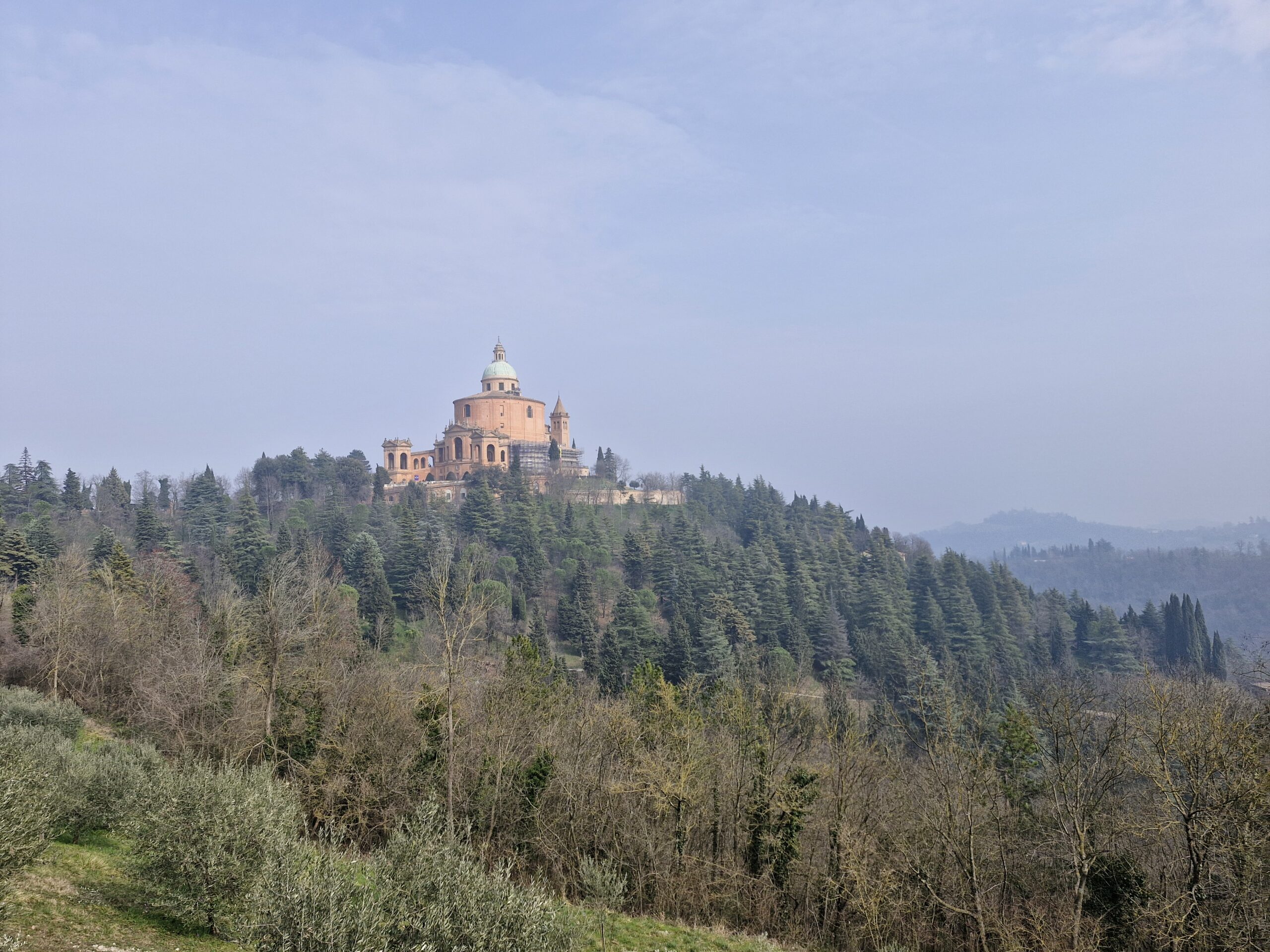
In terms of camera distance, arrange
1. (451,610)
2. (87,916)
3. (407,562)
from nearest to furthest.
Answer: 1. (87,916)
2. (451,610)
3. (407,562)

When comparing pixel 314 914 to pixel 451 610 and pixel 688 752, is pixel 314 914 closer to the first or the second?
pixel 688 752

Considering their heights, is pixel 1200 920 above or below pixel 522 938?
below

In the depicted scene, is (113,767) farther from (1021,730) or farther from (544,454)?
(544,454)

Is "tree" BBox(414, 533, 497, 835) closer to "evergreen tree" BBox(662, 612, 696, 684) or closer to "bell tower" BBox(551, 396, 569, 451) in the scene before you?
"evergreen tree" BBox(662, 612, 696, 684)

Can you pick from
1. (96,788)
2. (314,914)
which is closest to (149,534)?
(96,788)

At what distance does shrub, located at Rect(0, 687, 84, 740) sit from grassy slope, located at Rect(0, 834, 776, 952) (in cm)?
661

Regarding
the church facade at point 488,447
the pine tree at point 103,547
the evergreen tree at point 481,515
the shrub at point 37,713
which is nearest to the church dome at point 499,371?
the church facade at point 488,447

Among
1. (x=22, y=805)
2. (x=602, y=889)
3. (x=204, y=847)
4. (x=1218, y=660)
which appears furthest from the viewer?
(x=1218, y=660)

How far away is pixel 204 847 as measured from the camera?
34.3 ft

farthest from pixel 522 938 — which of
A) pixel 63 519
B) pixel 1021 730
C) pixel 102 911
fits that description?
pixel 63 519

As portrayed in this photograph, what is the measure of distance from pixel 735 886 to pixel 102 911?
13.1 meters

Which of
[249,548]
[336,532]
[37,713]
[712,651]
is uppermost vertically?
[336,532]

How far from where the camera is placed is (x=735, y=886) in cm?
1839

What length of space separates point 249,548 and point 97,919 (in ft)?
148
